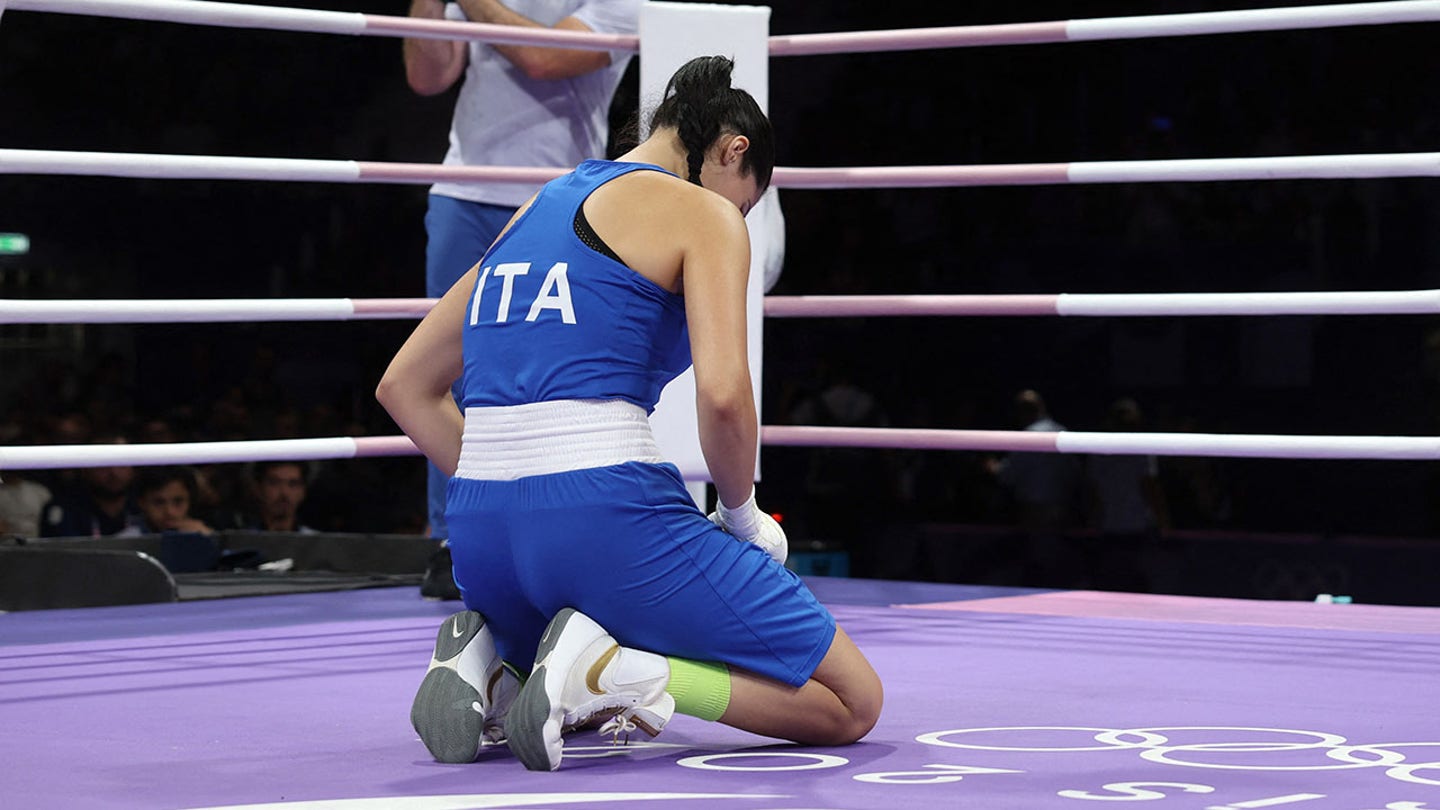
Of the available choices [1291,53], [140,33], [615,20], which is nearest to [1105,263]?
[1291,53]

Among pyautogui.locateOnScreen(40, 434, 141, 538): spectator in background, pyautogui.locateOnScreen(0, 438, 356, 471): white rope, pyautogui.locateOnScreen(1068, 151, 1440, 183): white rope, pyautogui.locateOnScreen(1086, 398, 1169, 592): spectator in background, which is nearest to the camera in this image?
pyautogui.locateOnScreen(0, 438, 356, 471): white rope

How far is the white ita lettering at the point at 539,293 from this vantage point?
165 cm

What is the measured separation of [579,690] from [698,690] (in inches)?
4.8

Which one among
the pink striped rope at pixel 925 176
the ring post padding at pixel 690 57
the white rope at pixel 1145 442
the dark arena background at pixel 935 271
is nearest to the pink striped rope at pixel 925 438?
the white rope at pixel 1145 442

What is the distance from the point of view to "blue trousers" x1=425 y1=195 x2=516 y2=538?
117 inches

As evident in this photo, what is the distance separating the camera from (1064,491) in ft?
23.7

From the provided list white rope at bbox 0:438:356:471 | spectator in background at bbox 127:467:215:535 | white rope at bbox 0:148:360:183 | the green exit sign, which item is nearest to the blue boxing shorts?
white rope at bbox 0:438:356:471

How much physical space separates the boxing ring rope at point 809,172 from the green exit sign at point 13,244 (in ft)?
15.0

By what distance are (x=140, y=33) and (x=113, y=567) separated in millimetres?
4647

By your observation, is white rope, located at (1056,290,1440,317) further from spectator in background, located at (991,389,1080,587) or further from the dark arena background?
spectator in background, located at (991,389,1080,587)

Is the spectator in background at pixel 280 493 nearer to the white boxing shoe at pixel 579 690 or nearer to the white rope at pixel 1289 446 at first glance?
the white rope at pixel 1289 446

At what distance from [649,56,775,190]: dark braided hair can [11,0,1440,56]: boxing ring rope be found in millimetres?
935

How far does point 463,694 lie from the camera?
1.61 m

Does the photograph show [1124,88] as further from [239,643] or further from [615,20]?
[239,643]
